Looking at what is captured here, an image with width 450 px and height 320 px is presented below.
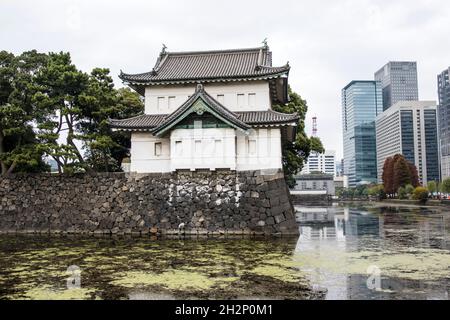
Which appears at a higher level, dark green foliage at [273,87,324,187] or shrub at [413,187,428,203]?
dark green foliage at [273,87,324,187]

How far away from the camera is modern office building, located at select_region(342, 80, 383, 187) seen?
15875 cm

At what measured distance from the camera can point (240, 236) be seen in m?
19.8

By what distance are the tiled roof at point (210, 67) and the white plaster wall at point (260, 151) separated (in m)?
3.73

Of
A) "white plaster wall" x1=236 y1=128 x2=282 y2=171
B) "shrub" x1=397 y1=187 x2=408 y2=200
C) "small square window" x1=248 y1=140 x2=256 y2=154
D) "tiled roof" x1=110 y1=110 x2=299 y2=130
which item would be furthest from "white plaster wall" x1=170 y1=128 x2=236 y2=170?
"shrub" x1=397 y1=187 x2=408 y2=200

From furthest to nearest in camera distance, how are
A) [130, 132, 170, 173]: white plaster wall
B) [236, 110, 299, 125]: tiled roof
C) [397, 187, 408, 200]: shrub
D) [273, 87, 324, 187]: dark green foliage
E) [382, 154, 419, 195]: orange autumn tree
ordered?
[382, 154, 419, 195]: orange autumn tree < [397, 187, 408, 200]: shrub < [273, 87, 324, 187]: dark green foliage < [130, 132, 170, 173]: white plaster wall < [236, 110, 299, 125]: tiled roof

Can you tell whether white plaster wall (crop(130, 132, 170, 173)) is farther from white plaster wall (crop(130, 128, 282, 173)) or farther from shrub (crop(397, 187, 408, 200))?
shrub (crop(397, 187, 408, 200))

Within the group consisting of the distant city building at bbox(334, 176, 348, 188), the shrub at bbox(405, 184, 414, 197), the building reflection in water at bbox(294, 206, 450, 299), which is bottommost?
the building reflection in water at bbox(294, 206, 450, 299)

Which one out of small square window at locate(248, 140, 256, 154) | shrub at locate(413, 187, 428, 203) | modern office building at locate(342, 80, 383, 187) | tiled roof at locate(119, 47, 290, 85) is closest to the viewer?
small square window at locate(248, 140, 256, 154)

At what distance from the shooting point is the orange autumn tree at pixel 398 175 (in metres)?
74.8

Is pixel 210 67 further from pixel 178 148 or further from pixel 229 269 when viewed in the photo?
pixel 229 269

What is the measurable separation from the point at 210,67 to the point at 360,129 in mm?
151567

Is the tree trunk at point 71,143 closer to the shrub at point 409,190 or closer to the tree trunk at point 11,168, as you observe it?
the tree trunk at point 11,168

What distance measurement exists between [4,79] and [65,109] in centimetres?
551

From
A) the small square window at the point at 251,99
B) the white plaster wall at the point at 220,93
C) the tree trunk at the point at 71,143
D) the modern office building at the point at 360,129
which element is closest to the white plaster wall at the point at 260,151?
the white plaster wall at the point at 220,93
